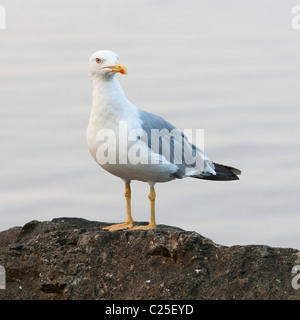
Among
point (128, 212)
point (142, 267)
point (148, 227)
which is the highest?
point (128, 212)

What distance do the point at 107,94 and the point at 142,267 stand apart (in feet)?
7.47

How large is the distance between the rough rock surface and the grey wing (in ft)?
4.09

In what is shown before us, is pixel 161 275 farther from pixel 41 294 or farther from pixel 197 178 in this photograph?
pixel 197 178

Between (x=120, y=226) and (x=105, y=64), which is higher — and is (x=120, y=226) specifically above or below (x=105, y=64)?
below

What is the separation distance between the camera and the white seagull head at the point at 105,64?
11375 mm

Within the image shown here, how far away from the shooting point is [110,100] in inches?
455

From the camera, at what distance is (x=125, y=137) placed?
11.4 m

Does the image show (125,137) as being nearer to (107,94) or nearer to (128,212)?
(107,94)

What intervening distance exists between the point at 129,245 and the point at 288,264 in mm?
1813

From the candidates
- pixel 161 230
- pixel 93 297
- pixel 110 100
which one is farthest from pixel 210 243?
pixel 110 100

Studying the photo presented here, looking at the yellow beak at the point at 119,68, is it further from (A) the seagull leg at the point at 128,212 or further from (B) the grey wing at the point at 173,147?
(A) the seagull leg at the point at 128,212

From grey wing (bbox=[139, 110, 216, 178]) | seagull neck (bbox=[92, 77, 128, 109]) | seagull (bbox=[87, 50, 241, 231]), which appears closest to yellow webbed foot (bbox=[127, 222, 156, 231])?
seagull (bbox=[87, 50, 241, 231])

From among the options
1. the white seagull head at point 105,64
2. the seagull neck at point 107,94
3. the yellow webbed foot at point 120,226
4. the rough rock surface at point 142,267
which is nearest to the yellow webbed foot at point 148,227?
the yellow webbed foot at point 120,226

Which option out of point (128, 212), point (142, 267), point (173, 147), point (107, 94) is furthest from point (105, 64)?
point (142, 267)
